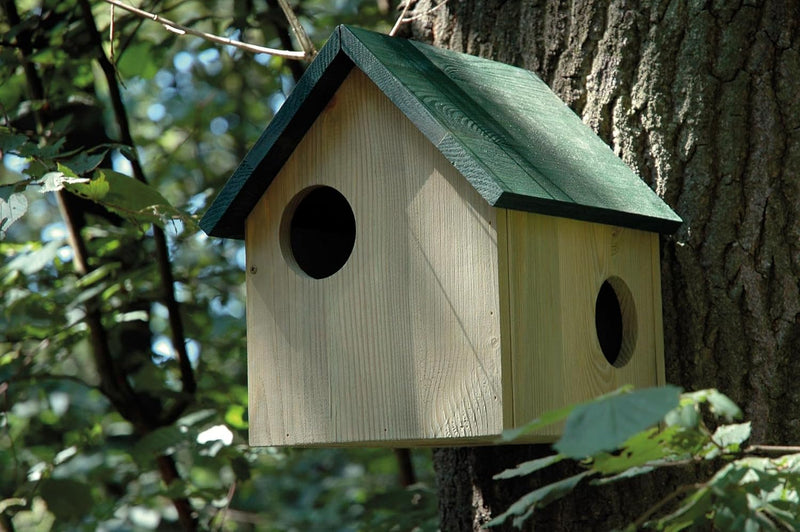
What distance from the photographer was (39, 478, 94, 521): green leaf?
10.3 feet

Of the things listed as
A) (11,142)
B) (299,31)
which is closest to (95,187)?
(11,142)

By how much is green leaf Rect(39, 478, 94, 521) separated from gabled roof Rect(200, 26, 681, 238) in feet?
4.58

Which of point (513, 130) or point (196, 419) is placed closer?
point (513, 130)

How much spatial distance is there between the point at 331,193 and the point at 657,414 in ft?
4.41

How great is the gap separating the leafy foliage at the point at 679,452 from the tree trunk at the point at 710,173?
52 centimetres

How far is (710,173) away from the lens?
2100 mm

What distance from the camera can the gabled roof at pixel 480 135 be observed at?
1.77 meters

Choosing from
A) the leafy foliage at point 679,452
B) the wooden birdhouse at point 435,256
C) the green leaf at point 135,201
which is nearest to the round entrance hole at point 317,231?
the wooden birdhouse at point 435,256

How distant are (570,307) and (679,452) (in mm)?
503

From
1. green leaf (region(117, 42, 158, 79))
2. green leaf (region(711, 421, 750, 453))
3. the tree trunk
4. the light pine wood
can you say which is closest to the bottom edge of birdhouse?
the light pine wood

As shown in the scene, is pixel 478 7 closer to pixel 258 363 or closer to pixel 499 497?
pixel 258 363

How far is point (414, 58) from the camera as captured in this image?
6.70 feet

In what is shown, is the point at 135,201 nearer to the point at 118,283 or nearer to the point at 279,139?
the point at 279,139

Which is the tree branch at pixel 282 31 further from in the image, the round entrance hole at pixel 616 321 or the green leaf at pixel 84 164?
the round entrance hole at pixel 616 321
